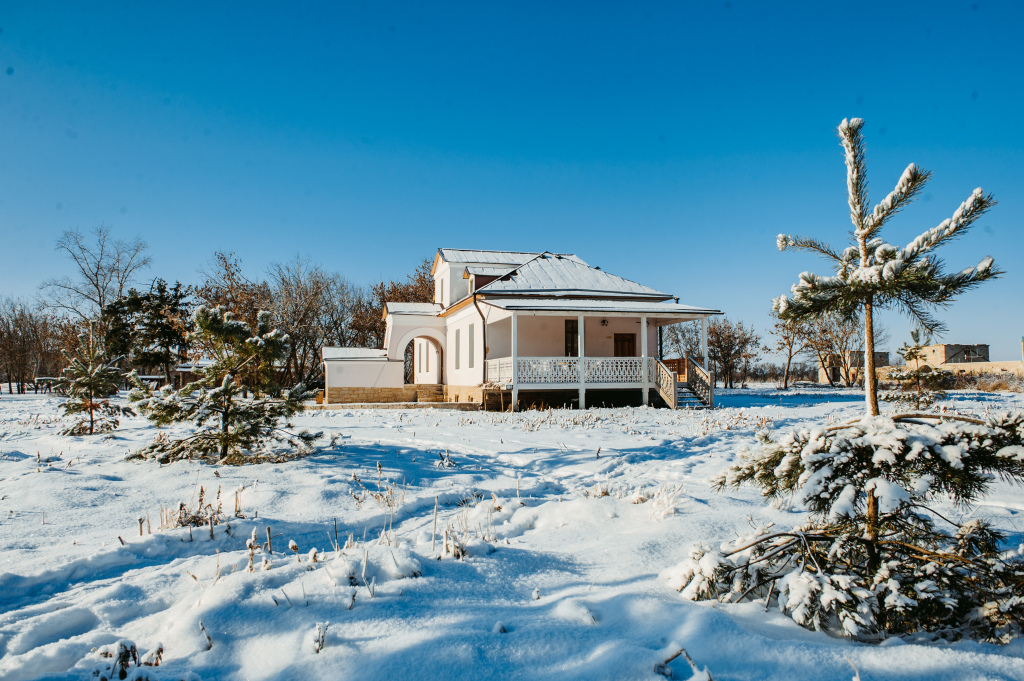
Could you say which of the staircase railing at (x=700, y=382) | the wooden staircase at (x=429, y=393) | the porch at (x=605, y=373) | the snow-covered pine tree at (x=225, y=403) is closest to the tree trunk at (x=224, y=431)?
the snow-covered pine tree at (x=225, y=403)

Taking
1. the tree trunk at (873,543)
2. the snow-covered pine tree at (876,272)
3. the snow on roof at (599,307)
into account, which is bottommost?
the tree trunk at (873,543)

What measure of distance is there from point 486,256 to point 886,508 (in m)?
22.9

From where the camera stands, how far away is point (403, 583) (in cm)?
257

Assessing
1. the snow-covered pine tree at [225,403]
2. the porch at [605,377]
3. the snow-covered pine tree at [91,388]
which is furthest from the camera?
the porch at [605,377]

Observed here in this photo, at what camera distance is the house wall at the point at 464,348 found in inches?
777

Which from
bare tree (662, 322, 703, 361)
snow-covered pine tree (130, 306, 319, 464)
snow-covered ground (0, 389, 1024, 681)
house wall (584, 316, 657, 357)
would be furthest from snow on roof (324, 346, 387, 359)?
bare tree (662, 322, 703, 361)

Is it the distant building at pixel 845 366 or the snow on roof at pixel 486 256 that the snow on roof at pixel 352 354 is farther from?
the distant building at pixel 845 366

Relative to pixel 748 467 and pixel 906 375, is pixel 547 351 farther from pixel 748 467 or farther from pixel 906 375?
pixel 748 467

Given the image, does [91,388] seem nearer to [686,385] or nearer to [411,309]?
[411,309]

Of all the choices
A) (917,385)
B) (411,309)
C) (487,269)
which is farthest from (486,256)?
(917,385)

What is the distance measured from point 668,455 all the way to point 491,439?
272cm

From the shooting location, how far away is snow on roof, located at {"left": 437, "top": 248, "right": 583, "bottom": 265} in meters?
23.6

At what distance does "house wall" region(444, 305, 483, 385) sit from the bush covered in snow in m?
16.9

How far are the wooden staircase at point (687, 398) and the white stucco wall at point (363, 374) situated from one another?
1090 centimetres
